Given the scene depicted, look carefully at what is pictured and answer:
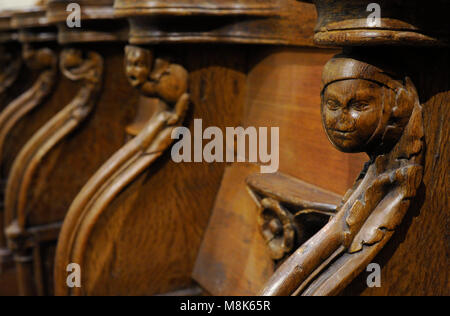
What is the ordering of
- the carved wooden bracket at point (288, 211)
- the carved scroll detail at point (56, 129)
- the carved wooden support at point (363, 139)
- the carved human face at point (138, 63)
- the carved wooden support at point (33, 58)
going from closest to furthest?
the carved wooden support at point (363, 139) → the carved wooden bracket at point (288, 211) → the carved human face at point (138, 63) → the carved scroll detail at point (56, 129) → the carved wooden support at point (33, 58)

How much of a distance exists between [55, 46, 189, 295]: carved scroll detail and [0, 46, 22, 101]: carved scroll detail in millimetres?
1313

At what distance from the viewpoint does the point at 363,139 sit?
0.66 metres

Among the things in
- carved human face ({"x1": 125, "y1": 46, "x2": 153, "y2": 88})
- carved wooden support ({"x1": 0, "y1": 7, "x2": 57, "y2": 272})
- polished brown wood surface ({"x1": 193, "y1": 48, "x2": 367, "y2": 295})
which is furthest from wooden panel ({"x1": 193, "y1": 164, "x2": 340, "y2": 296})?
carved wooden support ({"x1": 0, "y1": 7, "x2": 57, "y2": 272})

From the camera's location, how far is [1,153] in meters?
2.11

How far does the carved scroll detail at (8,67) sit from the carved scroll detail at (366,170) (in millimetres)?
1951

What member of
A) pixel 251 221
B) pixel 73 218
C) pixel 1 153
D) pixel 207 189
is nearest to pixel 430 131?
pixel 251 221

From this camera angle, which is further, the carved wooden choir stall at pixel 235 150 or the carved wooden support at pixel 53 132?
the carved wooden support at pixel 53 132

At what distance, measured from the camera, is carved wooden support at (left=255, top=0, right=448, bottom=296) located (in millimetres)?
634

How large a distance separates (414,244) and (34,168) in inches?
51.0

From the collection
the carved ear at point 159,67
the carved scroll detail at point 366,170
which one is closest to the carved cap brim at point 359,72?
the carved scroll detail at point 366,170

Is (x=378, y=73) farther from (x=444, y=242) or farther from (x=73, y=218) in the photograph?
(x=73, y=218)

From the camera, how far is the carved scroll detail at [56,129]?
1.58m

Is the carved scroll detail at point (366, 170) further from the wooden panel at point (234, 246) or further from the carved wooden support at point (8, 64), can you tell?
the carved wooden support at point (8, 64)

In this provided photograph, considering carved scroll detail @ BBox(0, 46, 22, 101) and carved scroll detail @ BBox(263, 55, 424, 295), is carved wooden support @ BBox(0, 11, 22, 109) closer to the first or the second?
carved scroll detail @ BBox(0, 46, 22, 101)
